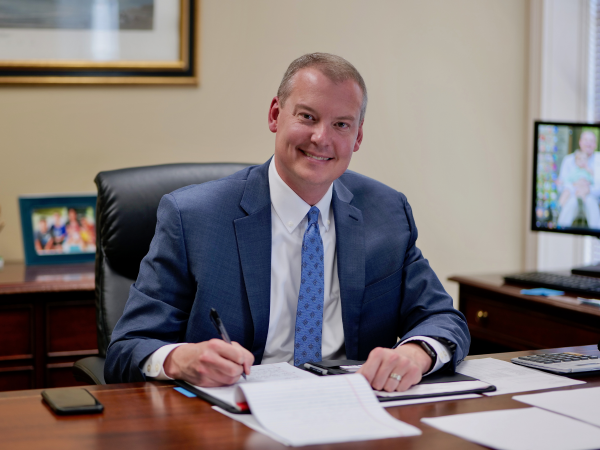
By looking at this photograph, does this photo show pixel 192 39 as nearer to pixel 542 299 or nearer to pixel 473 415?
pixel 542 299

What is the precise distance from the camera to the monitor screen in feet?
8.24

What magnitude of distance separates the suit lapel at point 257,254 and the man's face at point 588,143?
4.89ft

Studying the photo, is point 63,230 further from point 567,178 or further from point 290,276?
point 567,178

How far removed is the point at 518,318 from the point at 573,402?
1.20 metres

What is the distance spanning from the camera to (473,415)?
1060 millimetres

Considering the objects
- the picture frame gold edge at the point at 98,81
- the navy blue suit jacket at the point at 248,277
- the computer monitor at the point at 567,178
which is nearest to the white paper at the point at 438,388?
the navy blue suit jacket at the point at 248,277

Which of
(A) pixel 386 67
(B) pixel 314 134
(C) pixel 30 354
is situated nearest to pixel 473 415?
(B) pixel 314 134

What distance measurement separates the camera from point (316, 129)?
1.58 m

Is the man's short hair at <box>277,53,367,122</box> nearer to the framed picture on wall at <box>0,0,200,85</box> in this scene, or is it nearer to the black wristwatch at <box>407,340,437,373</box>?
the black wristwatch at <box>407,340,437,373</box>

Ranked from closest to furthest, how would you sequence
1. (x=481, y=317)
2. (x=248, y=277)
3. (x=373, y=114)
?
(x=248, y=277), (x=481, y=317), (x=373, y=114)

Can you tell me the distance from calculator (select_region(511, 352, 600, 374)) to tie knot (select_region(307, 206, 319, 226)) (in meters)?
0.56

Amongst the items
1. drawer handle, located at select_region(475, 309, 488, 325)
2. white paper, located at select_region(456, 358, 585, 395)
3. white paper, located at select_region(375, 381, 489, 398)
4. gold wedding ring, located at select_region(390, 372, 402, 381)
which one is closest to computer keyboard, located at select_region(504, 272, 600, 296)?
drawer handle, located at select_region(475, 309, 488, 325)

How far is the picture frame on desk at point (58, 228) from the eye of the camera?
2580 millimetres

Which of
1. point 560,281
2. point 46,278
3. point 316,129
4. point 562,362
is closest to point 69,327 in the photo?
point 46,278
